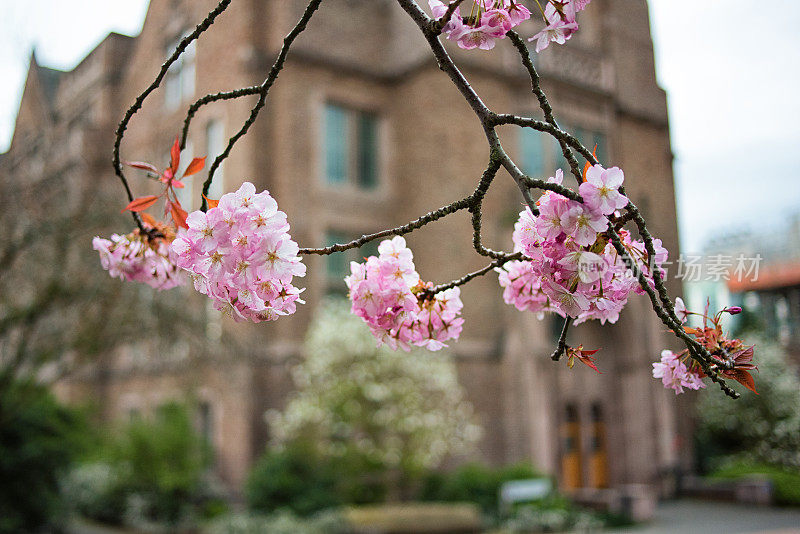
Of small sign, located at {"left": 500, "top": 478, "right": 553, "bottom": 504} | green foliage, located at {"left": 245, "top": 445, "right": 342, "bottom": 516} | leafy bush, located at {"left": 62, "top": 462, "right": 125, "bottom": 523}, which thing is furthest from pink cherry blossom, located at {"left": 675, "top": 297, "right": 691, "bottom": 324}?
leafy bush, located at {"left": 62, "top": 462, "right": 125, "bottom": 523}

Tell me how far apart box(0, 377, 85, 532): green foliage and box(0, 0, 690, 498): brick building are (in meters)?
2.38

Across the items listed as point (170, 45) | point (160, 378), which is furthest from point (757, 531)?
point (170, 45)

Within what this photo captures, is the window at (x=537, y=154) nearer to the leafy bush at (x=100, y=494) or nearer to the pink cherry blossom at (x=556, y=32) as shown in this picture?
the leafy bush at (x=100, y=494)

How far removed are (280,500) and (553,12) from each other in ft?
31.3

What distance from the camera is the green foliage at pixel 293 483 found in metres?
9.80

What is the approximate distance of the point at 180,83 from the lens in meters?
14.0

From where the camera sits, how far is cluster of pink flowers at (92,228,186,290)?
1.75m

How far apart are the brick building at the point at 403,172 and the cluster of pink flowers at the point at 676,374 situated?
9.20 metres

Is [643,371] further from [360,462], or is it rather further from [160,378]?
[160,378]

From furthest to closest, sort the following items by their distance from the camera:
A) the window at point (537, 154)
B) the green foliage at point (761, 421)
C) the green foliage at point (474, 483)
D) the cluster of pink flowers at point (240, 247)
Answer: the window at point (537, 154)
the green foliage at point (474, 483)
the green foliage at point (761, 421)
the cluster of pink flowers at point (240, 247)

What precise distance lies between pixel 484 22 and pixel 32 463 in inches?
358

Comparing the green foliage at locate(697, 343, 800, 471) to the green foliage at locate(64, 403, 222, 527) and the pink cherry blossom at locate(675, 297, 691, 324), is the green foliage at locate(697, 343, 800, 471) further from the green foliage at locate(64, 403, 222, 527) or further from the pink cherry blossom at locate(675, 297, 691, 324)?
the pink cherry blossom at locate(675, 297, 691, 324)

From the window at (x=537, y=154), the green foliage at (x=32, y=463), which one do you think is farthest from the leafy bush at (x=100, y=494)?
the window at (x=537, y=154)

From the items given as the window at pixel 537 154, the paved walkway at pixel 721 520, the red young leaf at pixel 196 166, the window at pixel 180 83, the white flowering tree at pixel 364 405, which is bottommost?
the paved walkway at pixel 721 520
